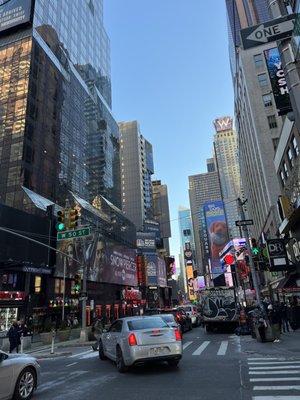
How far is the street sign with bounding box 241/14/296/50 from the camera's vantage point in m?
11.6

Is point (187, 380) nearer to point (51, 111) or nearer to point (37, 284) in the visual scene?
point (37, 284)

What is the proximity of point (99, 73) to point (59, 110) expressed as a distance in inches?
1734

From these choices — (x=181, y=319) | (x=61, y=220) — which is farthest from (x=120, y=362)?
(x=181, y=319)

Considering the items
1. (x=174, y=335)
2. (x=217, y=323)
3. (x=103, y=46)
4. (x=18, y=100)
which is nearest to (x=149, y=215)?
(x=103, y=46)

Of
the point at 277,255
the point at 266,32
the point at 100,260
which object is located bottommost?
the point at 277,255

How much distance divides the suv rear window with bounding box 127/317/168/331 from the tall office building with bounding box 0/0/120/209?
1738 inches

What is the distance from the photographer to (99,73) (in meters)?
111

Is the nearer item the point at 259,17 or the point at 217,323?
the point at 217,323

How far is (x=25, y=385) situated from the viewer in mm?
8328

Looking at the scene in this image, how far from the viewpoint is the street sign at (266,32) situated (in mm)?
11586

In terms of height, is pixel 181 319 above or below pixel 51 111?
below

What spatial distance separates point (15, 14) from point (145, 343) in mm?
77476

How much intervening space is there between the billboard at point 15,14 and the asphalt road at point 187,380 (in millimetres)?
72187

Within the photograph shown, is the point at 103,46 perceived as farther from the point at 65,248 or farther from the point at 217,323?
the point at 217,323
